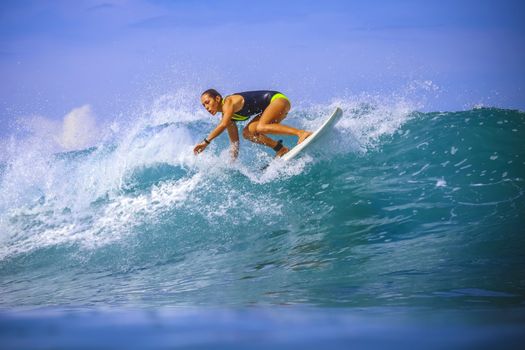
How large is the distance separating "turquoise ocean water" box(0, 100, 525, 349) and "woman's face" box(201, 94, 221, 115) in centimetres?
117

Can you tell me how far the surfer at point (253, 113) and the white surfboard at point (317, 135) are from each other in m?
0.11

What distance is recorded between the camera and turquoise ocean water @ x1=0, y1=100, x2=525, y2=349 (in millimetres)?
945

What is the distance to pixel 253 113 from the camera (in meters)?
7.30

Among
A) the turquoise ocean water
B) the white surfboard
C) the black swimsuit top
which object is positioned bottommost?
the turquoise ocean water

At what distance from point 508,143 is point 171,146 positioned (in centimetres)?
612

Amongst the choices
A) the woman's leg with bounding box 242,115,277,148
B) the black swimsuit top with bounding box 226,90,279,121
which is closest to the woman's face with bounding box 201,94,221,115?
the black swimsuit top with bounding box 226,90,279,121

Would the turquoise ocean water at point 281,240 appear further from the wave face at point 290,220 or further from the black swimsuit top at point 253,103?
the black swimsuit top at point 253,103

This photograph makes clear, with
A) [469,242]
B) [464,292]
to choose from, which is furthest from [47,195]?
[464,292]

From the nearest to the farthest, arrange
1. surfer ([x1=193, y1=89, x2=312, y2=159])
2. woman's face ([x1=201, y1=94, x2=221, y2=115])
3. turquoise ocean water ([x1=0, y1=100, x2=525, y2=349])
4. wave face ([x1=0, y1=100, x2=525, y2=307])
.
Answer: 1. turquoise ocean water ([x1=0, y1=100, x2=525, y2=349])
2. wave face ([x1=0, y1=100, x2=525, y2=307])
3. woman's face ([x1=201, y1=94, x2=221, y2=115])
4. surfer ([x1=193, y1=89, x2=312, y2=159])

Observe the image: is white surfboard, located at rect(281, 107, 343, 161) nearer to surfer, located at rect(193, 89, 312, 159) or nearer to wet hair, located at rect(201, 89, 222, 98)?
surfer, located at rect(193, 89, 312, 159)

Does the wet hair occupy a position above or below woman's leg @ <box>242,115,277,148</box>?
above

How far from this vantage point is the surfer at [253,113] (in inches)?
272

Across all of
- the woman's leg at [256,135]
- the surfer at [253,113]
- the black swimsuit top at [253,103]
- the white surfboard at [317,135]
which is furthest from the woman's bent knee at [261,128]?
the white surfboard at [317,135]

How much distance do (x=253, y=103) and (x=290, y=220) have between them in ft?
6.75
